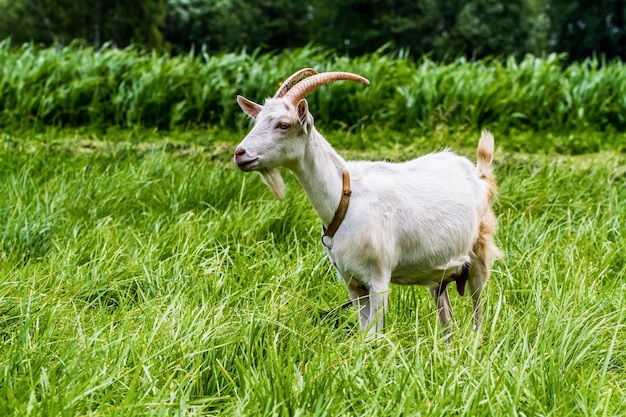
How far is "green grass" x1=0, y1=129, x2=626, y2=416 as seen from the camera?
2393mm

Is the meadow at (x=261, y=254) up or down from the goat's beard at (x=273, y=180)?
down

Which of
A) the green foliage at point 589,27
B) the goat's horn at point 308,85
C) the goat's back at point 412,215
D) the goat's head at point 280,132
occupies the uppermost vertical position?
the goat's horn at point 308,85

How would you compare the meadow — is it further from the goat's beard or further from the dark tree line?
the dark tree line

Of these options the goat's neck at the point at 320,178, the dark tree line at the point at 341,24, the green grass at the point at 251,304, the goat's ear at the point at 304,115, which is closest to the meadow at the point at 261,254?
the green grass at the point at 251,304

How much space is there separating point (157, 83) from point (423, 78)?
257cm

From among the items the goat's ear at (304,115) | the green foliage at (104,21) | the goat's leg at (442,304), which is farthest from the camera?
the green foliage at (104,21)

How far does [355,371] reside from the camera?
2438 mm

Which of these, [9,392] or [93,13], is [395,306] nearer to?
[9,392]

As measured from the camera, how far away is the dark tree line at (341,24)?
27.0 metres

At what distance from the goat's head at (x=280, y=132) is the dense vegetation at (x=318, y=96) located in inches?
166

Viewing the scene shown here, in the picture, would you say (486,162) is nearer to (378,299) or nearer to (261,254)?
(378,299)

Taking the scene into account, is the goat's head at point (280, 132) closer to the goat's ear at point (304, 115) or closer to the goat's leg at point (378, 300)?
the goat's ear at point (304, 115)

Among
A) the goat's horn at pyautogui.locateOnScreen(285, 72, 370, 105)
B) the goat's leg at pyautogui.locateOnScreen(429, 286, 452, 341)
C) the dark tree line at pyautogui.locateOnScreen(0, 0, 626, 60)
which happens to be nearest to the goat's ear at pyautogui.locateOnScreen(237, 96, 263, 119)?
the goat's horn at pyautogui.locateOnScreen(285, 72, 370, 105)

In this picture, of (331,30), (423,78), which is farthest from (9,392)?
(331,30)
